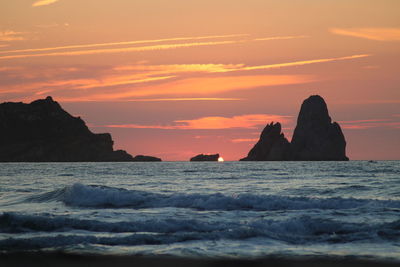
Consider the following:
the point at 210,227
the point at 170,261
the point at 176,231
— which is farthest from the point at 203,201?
the point at 170,261

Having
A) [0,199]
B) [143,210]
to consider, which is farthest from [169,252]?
[0,199]

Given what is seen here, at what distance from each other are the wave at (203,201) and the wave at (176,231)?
18.9 ft

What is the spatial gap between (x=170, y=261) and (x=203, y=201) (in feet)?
44.0

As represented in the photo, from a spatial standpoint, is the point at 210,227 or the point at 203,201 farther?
the point at 203,201

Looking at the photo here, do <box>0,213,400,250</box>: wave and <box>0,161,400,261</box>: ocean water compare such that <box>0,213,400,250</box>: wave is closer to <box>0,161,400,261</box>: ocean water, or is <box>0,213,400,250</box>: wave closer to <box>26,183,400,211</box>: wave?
<box>0,161,400,261</box>: ocean water

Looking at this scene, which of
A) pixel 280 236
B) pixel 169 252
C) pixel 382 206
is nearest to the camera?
pixel 169 252

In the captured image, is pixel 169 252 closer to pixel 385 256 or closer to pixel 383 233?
pixel 385 256

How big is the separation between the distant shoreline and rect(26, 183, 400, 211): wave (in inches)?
456

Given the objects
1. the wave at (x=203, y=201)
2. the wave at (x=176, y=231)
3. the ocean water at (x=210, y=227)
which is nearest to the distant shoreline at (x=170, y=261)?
the ocean water at (x=210, y=227)

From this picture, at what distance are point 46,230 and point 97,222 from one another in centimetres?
187

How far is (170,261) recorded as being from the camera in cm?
1417

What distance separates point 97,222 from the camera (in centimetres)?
1997

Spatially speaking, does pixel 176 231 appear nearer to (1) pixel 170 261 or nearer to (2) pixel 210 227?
(2) pixel 210 227

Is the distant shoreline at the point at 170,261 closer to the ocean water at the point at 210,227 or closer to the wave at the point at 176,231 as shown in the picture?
the ocean water at the point at 210,227
